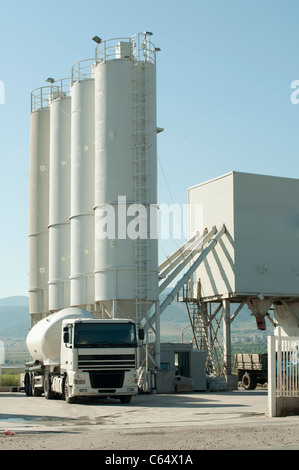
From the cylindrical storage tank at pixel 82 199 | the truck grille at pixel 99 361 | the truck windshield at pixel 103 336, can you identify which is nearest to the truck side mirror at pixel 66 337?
the truck windshield at pixel 103 336

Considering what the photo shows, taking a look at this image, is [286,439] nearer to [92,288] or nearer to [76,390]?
[76,390]

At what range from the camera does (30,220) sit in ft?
162

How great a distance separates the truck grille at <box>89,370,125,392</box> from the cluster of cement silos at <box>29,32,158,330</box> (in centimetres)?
1060

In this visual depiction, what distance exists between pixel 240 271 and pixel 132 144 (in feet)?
33.1

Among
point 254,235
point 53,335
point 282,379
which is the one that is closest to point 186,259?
point 254,235

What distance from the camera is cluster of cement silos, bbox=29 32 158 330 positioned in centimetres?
→ 3678

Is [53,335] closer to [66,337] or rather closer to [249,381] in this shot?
[66,337]

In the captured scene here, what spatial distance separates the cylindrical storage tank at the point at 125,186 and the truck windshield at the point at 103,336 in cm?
1024

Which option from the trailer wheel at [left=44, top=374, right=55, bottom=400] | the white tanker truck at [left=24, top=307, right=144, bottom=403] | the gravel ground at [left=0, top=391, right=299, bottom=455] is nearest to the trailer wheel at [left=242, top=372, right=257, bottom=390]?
the trailer wheel at [left=44, top=374, right=55, bottom=400]

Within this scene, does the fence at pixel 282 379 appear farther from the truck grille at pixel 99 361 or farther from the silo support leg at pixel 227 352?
the silo support leg at pixel 227 352

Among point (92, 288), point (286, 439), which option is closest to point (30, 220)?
point (92, 288)

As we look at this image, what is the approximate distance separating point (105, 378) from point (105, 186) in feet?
45.9

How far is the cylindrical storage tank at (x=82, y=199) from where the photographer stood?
131 feet
